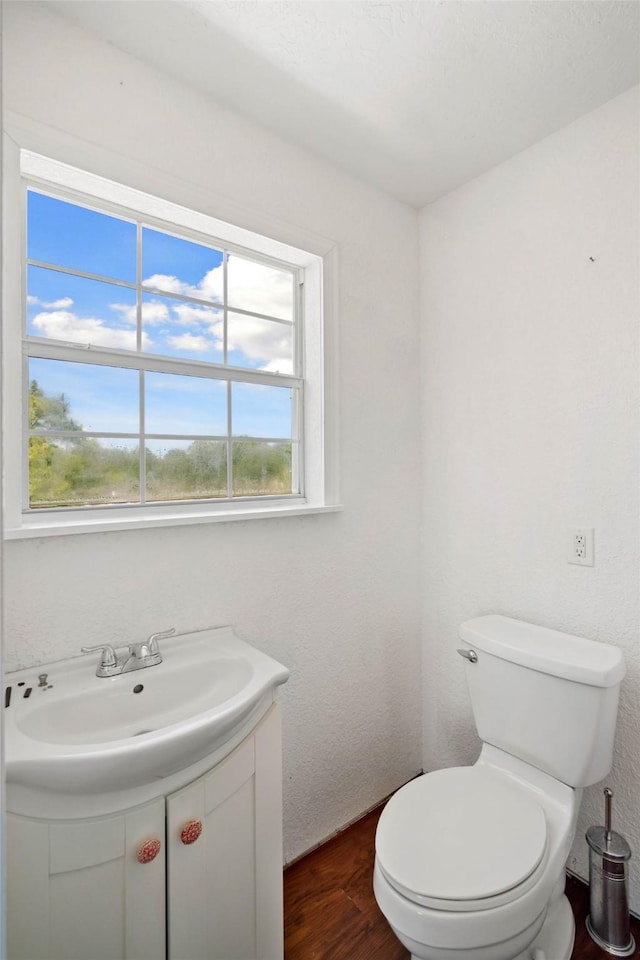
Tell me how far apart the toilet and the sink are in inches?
20.2

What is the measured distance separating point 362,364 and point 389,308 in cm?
29

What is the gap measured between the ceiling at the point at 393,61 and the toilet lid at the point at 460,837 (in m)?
2.02

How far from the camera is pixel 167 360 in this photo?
1.51m

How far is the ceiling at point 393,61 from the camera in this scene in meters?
1.25

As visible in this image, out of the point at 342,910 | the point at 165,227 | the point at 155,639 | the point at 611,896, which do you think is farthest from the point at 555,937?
the point at 165,227

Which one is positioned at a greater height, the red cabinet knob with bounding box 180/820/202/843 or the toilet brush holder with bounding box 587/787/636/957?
the red cabinet knob with bounding box 180/820/202/843

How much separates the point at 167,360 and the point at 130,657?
85 centimetres

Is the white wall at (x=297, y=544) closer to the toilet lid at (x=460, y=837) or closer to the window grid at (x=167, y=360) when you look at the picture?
the window grid at (x=167, y=360)

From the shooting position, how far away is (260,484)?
1.75 metres

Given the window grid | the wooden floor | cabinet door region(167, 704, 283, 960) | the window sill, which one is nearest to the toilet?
the wooden floor

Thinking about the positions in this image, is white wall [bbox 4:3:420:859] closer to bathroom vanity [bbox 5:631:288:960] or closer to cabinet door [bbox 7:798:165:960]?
bathroom vanity [bbox 5:631:288:960]

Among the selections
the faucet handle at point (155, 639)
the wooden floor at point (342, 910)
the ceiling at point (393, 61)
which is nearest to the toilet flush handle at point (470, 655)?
the wooden floor at point (342, 910)

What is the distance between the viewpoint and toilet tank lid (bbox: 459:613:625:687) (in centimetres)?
134

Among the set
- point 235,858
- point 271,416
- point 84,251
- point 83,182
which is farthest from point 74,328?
point 235,858
